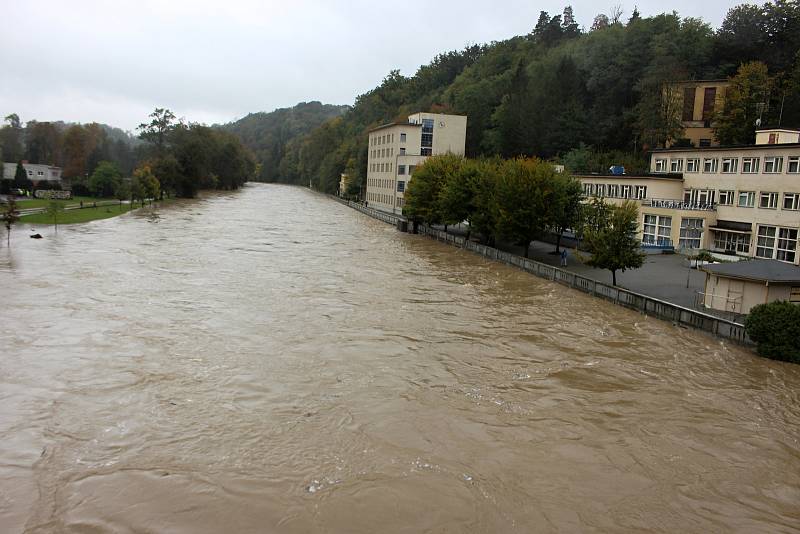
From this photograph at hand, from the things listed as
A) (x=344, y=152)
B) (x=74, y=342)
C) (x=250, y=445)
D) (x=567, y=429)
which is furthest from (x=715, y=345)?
(x=344, y=152)

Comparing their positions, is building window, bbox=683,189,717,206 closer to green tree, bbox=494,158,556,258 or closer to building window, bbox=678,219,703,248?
building window, bbox=678,219,703,248

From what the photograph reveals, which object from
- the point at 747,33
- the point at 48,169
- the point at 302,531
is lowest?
the point at 302,531

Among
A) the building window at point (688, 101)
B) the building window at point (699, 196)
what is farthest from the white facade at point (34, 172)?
the building window at point (688, 101)

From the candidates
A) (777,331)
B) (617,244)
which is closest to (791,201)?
(617,244)

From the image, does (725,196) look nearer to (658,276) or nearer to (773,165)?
(773,165)

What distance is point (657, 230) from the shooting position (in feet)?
148

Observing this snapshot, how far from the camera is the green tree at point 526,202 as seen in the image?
3991 cm

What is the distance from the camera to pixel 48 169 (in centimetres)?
9762

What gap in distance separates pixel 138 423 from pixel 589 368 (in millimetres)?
12888

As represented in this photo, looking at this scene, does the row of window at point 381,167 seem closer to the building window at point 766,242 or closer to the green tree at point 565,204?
the green tree at point 565,204

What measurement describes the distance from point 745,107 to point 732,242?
68.3ft

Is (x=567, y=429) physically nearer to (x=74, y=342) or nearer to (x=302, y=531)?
(x=302, y=531)

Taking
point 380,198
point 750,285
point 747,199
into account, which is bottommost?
point 750,285

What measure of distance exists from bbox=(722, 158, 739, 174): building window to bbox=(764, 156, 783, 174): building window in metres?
2.64
